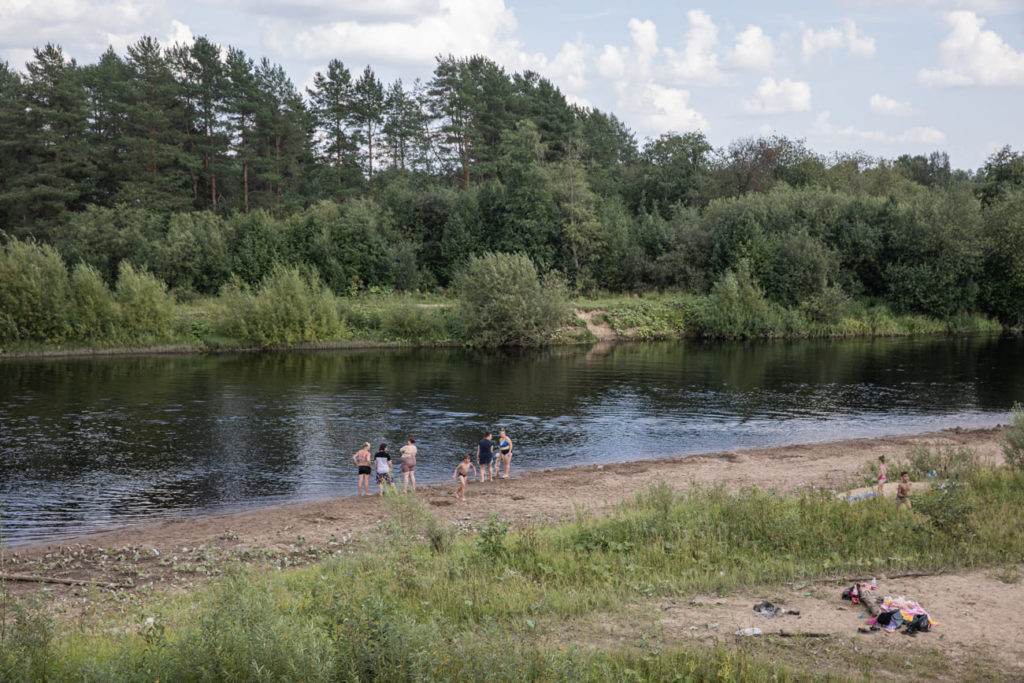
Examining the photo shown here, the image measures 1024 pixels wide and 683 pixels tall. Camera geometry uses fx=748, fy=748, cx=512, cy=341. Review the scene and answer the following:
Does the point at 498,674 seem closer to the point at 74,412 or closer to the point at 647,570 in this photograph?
the point at 647,570

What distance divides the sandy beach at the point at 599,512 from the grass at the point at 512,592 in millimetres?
716

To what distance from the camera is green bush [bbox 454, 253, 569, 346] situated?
58.5 meters

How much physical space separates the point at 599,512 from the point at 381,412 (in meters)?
16.9

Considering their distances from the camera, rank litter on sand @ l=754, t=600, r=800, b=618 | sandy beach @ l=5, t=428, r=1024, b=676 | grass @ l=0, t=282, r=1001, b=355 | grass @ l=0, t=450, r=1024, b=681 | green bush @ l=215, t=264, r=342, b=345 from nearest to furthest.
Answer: grass @ l=0, t=450, r=1024, b=681, sandy beach @ l=5, t=428, r=1024, b=676, litter on sand @ l=754, t=600, r=800, b=618, grass @ l=0, t=282, r=1001, b=355, green bush @ l=215, t=264, r=342, b=345

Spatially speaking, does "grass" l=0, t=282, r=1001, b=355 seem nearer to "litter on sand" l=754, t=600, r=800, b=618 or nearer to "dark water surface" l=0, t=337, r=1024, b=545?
"dark water surface" l=0, t=337, r=1024, b=545

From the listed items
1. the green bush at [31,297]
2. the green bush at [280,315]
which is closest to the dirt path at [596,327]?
the green bush at [280,315]

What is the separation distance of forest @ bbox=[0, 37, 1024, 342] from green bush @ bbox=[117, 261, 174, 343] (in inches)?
98.1

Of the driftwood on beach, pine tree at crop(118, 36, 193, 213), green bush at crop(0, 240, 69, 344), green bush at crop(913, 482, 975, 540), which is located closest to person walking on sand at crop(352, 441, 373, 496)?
the driftwood on beach

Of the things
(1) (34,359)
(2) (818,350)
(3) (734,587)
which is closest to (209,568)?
(3) (734,587)

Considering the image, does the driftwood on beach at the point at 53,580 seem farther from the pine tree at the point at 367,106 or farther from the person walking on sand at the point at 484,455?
the pine tree at the point at 367,106

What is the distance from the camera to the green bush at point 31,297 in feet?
171

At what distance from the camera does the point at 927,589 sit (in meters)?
11.3

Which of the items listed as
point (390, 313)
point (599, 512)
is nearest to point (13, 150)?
point (390, 313)

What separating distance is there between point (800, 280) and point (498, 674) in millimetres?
65696
